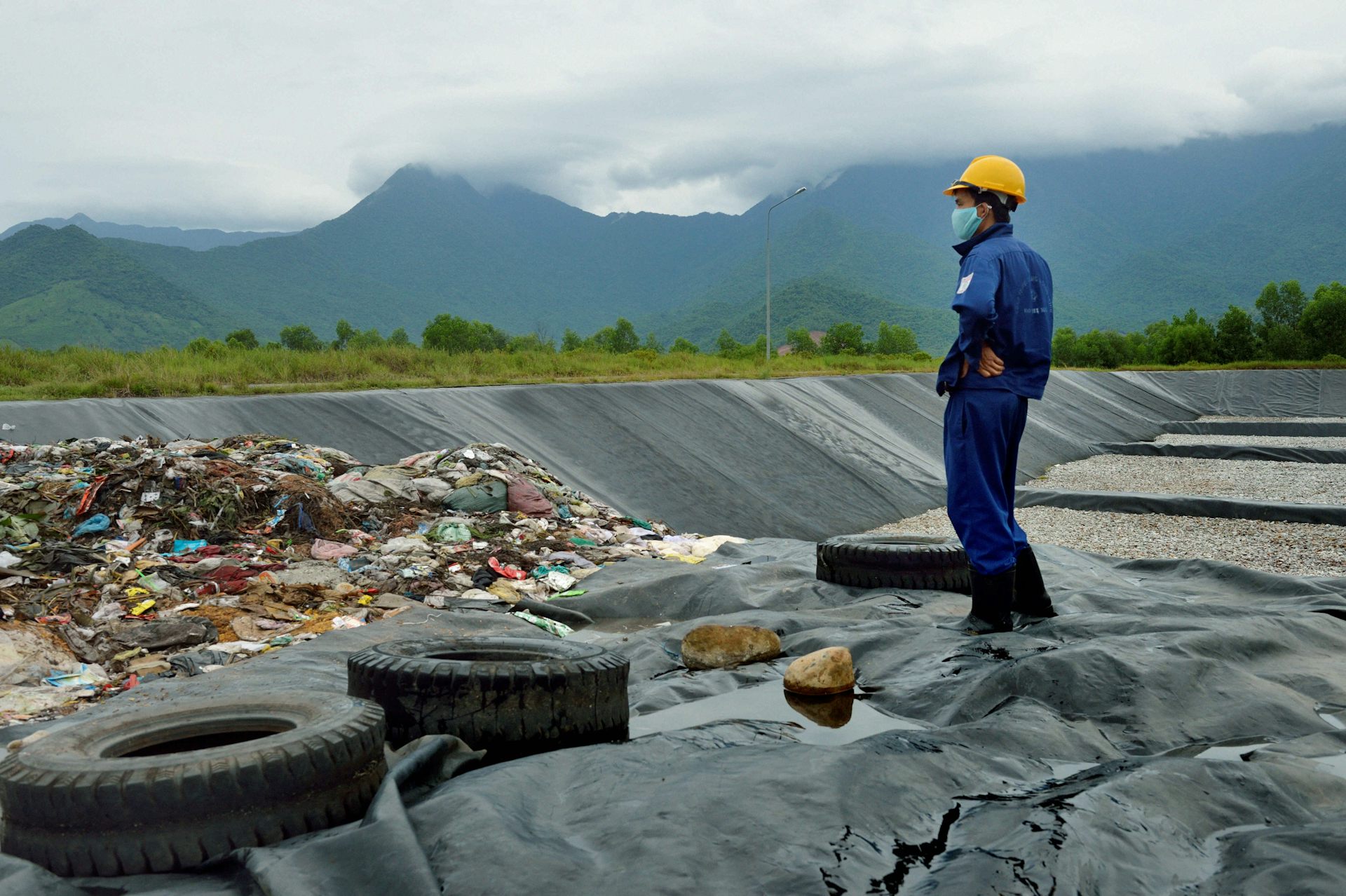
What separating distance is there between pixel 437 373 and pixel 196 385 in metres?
5.46

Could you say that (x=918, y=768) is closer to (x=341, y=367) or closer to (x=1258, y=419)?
(x=341, y=367)

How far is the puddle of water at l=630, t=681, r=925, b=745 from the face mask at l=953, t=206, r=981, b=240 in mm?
2535

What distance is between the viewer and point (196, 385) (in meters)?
13.1

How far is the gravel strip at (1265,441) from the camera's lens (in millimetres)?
21078

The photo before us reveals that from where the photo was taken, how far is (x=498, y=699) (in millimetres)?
3709

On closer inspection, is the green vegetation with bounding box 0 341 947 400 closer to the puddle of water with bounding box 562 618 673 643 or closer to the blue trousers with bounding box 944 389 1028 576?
the puddle of water with bounding box 562 618 673 643

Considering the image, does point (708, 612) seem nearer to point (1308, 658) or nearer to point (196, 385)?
point (1308, 658)

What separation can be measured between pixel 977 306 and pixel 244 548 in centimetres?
570

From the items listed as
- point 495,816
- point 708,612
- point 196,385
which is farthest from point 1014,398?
point 196,385

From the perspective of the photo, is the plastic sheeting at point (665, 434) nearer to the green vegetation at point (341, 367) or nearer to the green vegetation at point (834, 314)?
the green vegetation at point (341, 367)

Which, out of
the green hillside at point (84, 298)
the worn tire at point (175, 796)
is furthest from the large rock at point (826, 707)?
the green hillside at point (84, 298)

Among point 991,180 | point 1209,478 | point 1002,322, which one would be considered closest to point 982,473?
point 1002,322

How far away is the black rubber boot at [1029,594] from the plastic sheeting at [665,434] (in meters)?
6.18

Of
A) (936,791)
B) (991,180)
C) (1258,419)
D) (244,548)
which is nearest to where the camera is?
(936,791)
